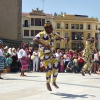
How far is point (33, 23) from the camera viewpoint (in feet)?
212

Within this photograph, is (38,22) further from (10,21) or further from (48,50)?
(48,50)

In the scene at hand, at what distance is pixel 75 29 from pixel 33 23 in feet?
38.9

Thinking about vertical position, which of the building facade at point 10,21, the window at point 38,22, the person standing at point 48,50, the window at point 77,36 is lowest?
the person standing at point 48,50

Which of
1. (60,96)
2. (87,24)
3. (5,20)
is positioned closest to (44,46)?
(60,96)

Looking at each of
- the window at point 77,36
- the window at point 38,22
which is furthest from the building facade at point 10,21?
the window at point 77,36

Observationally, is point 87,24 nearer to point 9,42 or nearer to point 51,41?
point 9,42

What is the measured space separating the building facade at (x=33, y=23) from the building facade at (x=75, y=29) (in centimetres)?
486

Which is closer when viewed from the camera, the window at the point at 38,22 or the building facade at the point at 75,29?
the window at the point at 38,22

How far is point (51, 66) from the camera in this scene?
22.6 ft

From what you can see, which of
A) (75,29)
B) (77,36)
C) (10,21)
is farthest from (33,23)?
(10,21)

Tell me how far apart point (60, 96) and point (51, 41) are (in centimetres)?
146

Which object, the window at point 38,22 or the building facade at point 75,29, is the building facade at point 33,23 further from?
the building facade at point 75,29

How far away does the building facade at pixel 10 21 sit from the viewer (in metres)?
23.2

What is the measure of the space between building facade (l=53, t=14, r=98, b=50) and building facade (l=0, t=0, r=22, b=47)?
4139 cm
